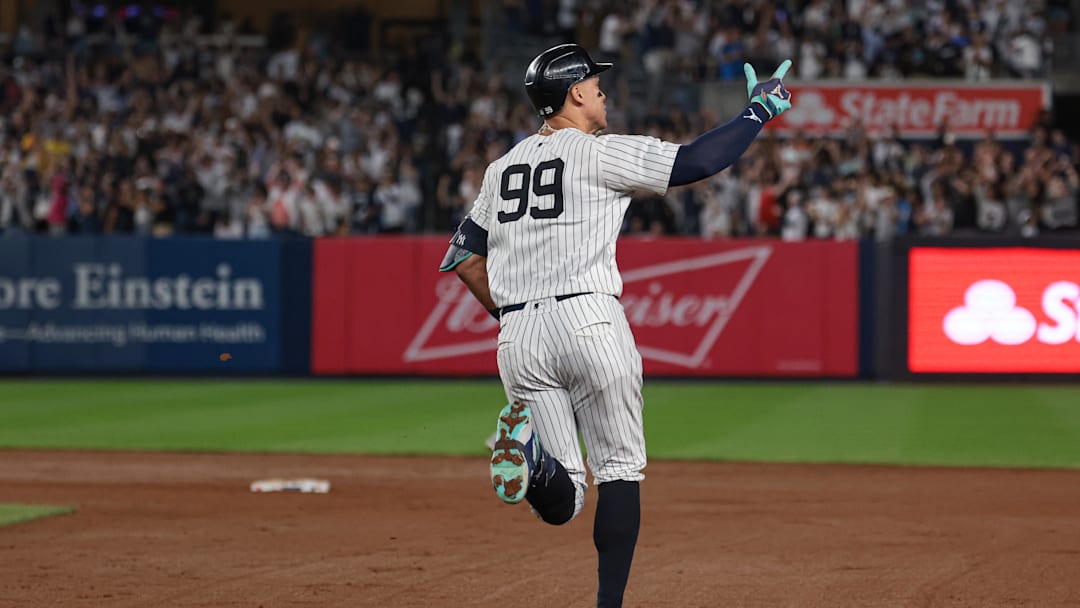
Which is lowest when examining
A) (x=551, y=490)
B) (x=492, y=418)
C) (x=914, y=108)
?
(x=492, y=418)

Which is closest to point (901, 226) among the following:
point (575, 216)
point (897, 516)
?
point (897, 516)

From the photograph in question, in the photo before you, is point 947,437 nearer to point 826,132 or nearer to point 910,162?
point 910,162

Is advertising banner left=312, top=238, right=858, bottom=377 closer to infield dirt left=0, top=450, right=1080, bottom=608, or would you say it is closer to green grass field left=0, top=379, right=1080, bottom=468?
green grass field left=0, top=379, right=1080, bottom=468

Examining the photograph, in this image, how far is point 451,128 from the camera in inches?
989

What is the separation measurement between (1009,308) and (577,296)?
14.3 m

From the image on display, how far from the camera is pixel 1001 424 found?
15.0 m

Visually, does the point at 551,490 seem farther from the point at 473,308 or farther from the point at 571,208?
the point at 473,308

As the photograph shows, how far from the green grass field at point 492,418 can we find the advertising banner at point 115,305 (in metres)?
0.37

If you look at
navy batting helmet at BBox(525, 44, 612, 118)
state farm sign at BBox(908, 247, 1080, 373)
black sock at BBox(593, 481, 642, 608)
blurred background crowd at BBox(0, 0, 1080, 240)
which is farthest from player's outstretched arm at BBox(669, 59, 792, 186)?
blurred background crowd at BBox(0, 0, 1080, 240)

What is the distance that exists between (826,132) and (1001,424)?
12.2m

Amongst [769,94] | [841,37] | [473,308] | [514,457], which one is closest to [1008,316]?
[473,308]

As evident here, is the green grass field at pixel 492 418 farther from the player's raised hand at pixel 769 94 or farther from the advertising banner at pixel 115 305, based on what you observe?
the player's raised hand at pixel 769 94

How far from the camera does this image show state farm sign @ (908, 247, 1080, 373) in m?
18.4

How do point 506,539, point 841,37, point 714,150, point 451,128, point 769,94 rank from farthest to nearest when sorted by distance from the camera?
point 841,37
point 451,128
point 506,539
point 769,94
point 714,150
